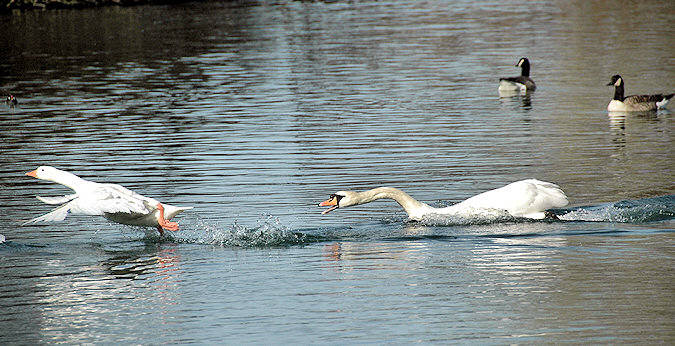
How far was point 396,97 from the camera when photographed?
1086 inches

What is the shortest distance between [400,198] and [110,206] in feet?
12.2

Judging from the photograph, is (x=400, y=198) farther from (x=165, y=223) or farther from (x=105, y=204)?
(x=105, y=204)

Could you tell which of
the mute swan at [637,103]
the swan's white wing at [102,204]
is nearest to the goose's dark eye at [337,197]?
the swan's white wing at [102,204]

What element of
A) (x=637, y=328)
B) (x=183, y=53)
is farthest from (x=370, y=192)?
(x=183, y=53)

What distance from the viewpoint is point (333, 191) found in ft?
51.5

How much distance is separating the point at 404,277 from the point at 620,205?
14.2 feet

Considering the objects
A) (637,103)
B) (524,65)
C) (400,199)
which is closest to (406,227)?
(400,199)

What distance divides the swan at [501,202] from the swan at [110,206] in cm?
204

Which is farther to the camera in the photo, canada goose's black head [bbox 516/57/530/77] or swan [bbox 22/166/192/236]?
canada goose's black head [bbox 516/57/530/77]

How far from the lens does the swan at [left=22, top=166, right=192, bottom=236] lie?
39.5ft

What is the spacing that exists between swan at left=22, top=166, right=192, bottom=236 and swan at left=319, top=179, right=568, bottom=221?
6.70 ft

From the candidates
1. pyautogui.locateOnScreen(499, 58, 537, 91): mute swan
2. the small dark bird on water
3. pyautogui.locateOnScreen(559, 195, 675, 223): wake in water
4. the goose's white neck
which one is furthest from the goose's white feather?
pyautogui.locateOnScreen(499, 58, 537, 91): mute swan

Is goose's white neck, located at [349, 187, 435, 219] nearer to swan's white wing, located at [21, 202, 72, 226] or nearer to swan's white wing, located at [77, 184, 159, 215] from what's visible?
swan's white wing, located at [77, 184, 159, 215]

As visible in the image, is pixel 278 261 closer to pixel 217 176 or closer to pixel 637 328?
pixel 637 328
